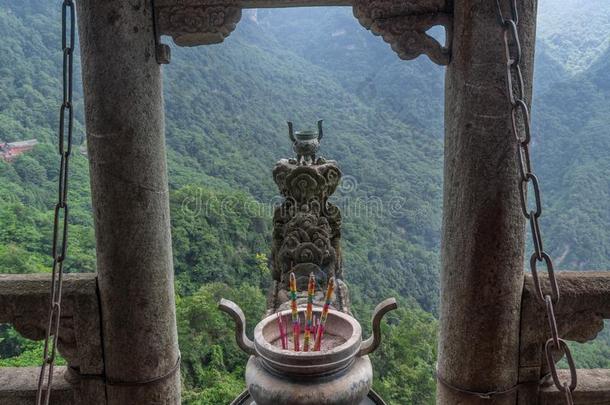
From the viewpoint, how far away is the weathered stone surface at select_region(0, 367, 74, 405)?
2.71 metres

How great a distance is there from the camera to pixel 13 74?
16.4 m

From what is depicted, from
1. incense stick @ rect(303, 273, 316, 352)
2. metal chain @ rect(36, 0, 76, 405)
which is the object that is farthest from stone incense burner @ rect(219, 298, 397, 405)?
metal chain @ rect(36, 0, 76, 405)

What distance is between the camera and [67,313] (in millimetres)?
2777

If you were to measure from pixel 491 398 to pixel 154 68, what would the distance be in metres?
2.19

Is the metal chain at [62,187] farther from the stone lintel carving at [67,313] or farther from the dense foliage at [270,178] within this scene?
the dense foliage at [270,178]

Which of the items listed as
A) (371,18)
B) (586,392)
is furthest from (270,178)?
(586,392)

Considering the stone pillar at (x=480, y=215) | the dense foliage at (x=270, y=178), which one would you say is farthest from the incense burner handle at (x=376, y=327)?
the dense foliage at (x=270, y=178)

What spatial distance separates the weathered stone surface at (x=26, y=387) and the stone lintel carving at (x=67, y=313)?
12cm

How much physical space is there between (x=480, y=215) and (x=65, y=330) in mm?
2002

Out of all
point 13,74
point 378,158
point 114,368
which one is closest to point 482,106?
point 114,368

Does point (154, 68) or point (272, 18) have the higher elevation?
point (272, 18)

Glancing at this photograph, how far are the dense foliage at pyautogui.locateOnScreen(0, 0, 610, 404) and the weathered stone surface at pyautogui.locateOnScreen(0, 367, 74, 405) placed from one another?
6.44 metres

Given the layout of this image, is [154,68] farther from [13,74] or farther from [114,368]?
[13,74]

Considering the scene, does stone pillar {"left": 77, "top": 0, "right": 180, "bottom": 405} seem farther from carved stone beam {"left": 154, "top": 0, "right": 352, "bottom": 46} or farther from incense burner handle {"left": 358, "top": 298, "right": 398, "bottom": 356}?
incense burner handle {"left": 358, "top": 298, "right": 398, "bottom": 356}
